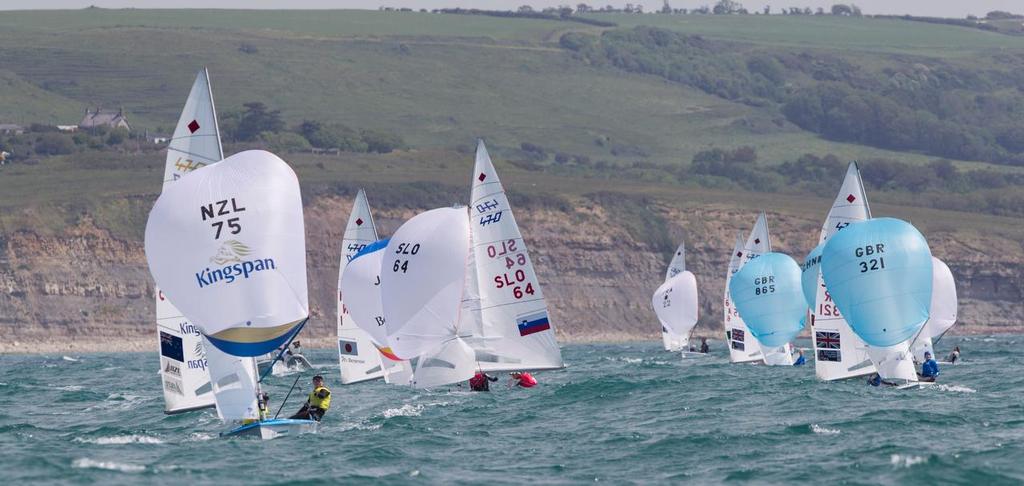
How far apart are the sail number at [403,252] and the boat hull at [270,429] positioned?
8.71m

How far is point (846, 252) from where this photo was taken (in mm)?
41750

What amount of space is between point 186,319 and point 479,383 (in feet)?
36.8

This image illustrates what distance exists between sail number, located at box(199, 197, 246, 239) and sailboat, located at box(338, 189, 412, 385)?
16940 mm

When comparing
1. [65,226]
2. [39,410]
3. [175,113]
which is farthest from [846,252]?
[175,113]

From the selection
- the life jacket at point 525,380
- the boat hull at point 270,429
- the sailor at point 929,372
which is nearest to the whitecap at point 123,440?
the boat hull at point 270,429

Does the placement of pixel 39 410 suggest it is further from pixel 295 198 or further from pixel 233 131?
pixel 233 131

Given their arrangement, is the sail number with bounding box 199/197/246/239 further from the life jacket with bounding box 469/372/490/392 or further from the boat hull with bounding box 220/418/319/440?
the life jacket with bounding box 469/372/490/392

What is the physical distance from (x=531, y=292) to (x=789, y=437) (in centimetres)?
1010

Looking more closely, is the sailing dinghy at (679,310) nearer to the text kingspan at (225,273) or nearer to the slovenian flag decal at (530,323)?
the slovenian flag decal at (530,323)

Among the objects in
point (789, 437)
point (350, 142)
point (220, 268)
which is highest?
point (220, 268)

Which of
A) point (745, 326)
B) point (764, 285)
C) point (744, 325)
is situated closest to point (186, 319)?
point (764, 285)

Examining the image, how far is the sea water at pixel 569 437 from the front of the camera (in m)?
28.8

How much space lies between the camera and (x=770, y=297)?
57750 millimetres

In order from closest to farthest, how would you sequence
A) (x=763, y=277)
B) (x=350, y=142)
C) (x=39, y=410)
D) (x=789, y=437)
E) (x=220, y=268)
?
(x=220, y=268) < (x=789, y=437) < (x=39, y=410) < (x=763, y=277) < (x=350, y=142)
